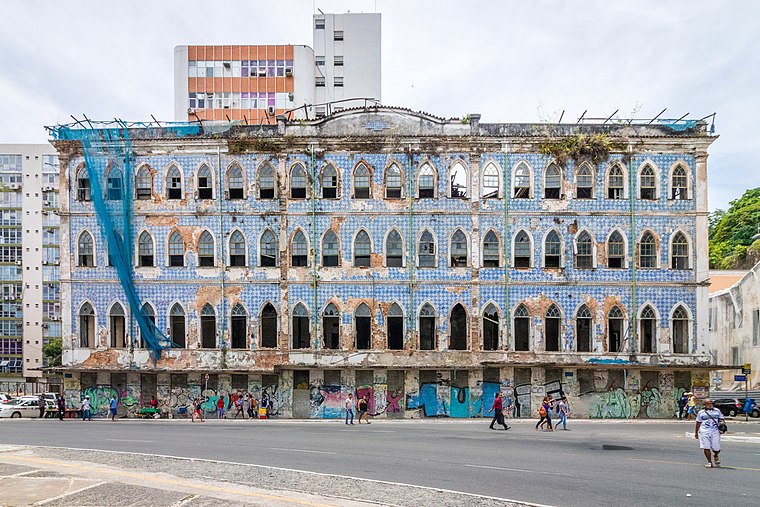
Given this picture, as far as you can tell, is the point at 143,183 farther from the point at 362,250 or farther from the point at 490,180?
the point at 490,180

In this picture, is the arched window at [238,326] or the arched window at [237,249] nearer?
the arched window at [238,326]

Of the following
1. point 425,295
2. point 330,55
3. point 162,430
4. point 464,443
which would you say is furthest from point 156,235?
point 330,55

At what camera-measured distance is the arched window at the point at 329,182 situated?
103 feet

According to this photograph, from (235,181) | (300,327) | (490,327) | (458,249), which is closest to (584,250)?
(490,327)

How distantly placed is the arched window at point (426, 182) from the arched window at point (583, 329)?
8343mm

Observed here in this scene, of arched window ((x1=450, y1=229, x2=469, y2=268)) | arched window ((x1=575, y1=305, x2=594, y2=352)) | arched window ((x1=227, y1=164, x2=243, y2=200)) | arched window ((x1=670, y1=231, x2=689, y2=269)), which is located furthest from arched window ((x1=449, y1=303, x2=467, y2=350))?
arched window ((x1=227, y1=164, x2=243, y2=200))

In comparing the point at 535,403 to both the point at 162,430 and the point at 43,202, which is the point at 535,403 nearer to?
the point at 162,430

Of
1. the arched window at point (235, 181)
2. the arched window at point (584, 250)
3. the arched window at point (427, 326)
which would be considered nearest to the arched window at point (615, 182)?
the arched window at point (584, 250)

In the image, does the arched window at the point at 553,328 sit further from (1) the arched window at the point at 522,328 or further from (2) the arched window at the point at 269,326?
(2) the arched window at the point at 269,326

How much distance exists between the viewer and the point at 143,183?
3197cm

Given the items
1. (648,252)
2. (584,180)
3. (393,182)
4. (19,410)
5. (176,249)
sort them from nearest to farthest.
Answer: (648,252)
(584,180)
(393,182)
(176,249)
(19,410)

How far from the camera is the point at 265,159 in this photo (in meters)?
31.6

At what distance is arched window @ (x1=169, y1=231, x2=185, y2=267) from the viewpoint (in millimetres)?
31594

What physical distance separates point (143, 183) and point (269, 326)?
28.9ft
